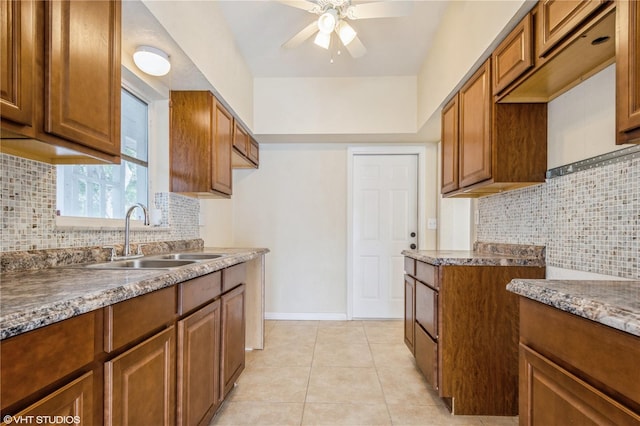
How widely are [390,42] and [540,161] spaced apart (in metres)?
1.65

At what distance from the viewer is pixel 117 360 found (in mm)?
932

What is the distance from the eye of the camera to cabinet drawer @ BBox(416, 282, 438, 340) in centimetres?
196

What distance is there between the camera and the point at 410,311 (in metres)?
2.55

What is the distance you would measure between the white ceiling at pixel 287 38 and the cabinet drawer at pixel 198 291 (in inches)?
51.4

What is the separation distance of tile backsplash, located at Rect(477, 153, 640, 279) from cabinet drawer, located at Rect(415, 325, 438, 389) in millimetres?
850

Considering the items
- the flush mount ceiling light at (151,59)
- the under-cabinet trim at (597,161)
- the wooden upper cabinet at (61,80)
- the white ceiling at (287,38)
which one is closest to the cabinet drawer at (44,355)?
the wooden upper cabinet at (61,80)

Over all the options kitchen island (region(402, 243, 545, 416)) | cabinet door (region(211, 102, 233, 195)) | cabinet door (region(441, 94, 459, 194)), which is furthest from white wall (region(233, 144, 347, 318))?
kitchen island (region(402, 243, 545, 416))

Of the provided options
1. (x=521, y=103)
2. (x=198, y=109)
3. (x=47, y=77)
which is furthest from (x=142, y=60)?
(x=521, y=103)

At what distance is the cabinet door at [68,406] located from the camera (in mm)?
675

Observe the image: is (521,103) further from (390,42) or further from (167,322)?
(167,322)

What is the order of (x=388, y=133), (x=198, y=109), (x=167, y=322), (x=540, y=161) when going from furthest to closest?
(x=388, y=133) → (x=198, y=109) → (x=540, y=161) → (x=167, y=322)

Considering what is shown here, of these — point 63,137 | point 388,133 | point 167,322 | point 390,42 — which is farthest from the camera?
point 388,133

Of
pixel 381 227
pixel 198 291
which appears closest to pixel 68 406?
pixel 198 291

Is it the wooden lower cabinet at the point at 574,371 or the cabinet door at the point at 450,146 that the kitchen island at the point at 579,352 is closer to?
the wooden lower cabinet at the point at 574,371
